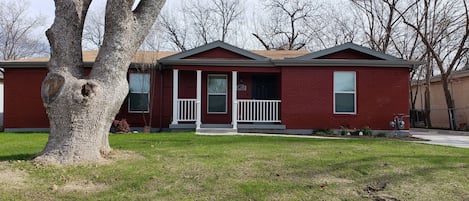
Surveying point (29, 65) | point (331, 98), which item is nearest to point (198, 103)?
point (331, 98)

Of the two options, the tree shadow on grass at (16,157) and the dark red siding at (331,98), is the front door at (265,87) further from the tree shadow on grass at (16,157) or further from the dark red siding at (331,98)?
the tree shadow on grass at (16,157)

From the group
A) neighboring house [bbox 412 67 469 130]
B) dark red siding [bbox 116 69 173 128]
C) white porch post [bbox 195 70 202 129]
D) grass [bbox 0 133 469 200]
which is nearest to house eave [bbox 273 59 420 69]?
white porch post [bbox 195 70 202 129]

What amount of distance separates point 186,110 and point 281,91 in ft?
11.0

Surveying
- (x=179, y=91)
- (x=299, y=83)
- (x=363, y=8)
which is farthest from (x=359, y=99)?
(x=363, y=8)

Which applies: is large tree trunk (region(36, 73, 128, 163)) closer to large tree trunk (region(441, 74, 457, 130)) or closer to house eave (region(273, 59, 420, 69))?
house eave (region(273, 59, 420, 69))

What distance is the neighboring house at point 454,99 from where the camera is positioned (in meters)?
18.7

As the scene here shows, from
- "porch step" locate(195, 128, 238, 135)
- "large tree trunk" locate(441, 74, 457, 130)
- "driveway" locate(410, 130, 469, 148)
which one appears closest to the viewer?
"driveway" locate(410, 130, 469, 148)

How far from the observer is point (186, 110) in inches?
534

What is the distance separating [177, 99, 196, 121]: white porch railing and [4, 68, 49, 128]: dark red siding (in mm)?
4820

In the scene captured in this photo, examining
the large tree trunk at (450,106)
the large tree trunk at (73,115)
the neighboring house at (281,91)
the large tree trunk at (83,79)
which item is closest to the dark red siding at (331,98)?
the neighboring house at (281,91)

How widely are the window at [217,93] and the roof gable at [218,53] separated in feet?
3.02

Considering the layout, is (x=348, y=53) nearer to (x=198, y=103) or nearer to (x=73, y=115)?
(x=198, y=103)

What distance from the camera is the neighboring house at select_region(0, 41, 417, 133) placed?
521 inches

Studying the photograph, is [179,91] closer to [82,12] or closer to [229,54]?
[229,54]
